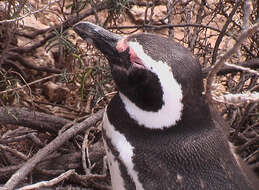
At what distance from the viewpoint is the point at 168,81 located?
3.09 feet

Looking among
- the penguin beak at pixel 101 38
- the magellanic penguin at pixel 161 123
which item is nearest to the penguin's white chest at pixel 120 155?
the magellanic penguin at pixel 161 123

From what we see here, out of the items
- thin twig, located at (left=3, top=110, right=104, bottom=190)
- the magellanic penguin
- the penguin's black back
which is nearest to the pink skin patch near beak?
the magellanic penguin

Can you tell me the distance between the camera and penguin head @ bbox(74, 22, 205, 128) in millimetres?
946

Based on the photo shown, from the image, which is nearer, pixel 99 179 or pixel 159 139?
pixel 159 139

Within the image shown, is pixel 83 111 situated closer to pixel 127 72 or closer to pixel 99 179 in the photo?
pixel 99 179

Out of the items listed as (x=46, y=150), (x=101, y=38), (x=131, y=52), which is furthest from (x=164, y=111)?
(x=46, y=150)

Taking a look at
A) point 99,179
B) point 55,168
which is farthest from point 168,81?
point 55,168

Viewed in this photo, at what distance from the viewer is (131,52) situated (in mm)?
993

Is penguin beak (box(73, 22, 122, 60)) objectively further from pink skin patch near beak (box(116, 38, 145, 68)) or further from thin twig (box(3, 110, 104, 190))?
thin twig (box(3, 110, 104, 190))

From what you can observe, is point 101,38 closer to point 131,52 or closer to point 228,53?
point 131,52

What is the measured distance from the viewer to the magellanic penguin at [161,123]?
3.14ft

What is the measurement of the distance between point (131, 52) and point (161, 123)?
0.56ft

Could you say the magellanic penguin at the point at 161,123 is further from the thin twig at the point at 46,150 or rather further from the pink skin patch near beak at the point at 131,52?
the thin twig at the point at 46,150

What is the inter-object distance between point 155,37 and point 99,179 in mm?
660
